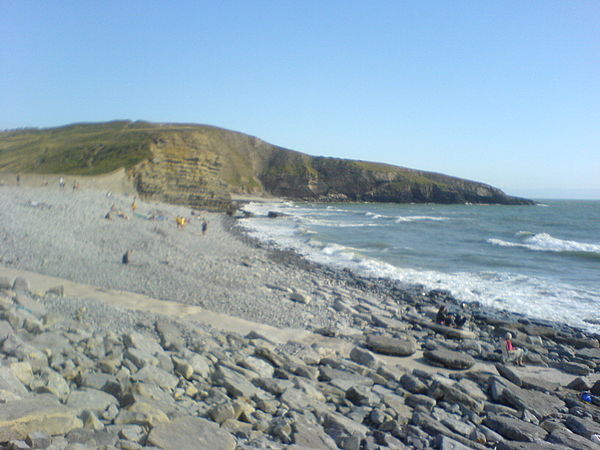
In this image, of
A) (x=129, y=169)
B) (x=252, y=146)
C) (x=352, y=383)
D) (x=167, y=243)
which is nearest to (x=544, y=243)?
(x=167, y=243)

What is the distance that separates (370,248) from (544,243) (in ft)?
48.3

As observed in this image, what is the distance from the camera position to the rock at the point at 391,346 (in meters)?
8.96

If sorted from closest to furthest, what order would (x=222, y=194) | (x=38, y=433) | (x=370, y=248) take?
(x=38, y=433) → (x=370, y=248) → (x=222, y=194)

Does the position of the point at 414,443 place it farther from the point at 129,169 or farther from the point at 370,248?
the point at 129,169

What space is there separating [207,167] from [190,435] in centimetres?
4591

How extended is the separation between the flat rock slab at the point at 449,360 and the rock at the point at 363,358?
4.82 feet

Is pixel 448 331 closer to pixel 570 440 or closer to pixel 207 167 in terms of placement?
pixel 570 440

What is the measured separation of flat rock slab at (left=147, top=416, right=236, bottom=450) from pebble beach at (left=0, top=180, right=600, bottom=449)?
2 cm

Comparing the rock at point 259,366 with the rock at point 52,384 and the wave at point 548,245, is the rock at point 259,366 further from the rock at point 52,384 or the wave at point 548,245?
the wave at point 548,245

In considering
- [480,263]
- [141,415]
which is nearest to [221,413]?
[141,415]

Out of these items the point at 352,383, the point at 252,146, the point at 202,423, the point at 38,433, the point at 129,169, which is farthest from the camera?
the point at 252,146

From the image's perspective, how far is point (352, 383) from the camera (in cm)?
663

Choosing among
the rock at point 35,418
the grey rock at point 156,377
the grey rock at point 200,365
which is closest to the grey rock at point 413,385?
the grey rock at point 200,365

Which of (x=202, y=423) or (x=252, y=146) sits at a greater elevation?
(x=252, y=146)
